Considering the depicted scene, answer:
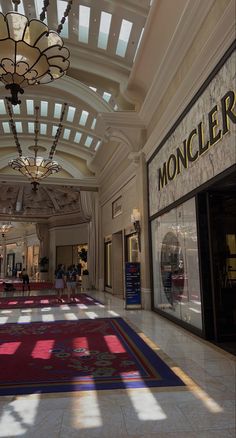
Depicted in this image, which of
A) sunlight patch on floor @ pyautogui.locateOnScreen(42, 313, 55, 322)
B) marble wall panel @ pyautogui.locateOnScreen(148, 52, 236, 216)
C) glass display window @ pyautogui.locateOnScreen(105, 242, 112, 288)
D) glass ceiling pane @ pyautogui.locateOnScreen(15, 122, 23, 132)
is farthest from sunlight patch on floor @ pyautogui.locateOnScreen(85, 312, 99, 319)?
glass ceiling pane @ pyautogui.locateOnScreen(15, 122, 23, 132)

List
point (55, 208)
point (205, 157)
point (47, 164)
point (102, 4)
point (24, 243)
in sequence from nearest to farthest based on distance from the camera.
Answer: point (205, 157) < point (102, 4) < point (47, 164) < point (55, 208) < point (24, 243)

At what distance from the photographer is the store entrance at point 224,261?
4.60 m

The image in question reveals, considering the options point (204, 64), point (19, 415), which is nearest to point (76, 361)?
point (19, 415)

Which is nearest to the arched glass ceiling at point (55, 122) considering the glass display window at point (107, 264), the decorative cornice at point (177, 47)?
the decorative cornice at point (177, 47)

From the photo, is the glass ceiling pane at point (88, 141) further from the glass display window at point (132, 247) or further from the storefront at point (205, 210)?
the storefront at point (205, 210)

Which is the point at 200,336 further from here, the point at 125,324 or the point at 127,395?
the point at 127,395

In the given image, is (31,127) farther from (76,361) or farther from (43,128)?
(76,361)

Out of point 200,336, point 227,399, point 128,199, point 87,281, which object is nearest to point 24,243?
point 87,281

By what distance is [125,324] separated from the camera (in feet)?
19.5

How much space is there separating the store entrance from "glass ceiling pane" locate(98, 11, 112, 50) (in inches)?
212

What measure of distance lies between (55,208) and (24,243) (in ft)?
29.7

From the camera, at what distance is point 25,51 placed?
4.53 metres

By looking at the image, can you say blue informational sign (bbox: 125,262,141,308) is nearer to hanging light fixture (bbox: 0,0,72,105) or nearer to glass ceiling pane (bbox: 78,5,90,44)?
hanging light fixture (bbox: 0,0,72,105)

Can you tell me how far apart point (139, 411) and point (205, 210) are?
3.18m
